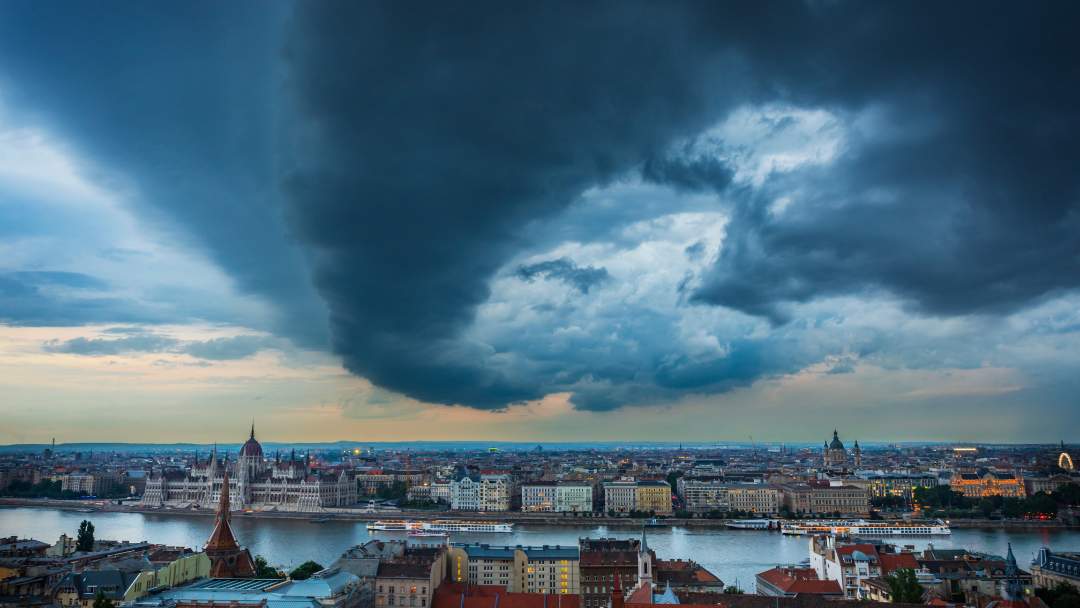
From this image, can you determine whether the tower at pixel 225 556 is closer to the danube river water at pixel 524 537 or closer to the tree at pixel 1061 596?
the danube river water at pixel 524 537

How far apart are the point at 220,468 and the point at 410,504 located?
25950mm

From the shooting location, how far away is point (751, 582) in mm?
38125

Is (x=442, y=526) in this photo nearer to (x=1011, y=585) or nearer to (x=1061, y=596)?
(x=1011, y=585)

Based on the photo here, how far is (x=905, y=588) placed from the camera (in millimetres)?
26484

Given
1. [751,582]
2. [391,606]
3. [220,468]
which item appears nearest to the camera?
[391,606]

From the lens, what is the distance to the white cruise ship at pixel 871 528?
66.4 metres

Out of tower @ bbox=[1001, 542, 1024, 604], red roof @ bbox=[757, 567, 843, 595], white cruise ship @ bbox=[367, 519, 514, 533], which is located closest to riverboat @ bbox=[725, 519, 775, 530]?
white cruise ship @ bbox=[367, 519, 514, 533]

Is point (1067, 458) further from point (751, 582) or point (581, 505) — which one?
point (751, 582)

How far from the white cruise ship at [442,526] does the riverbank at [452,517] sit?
3.99 metres

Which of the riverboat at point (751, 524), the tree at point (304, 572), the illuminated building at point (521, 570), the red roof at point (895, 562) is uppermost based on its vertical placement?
the red roof at point (895, 562)

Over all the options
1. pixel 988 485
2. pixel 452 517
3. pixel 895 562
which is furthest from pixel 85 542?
pixel 988 485

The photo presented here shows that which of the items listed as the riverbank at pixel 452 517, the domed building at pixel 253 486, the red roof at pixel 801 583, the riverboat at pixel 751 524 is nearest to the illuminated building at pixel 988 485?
the riverbank at pixel 452 517

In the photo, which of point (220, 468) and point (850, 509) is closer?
point (850, 509)

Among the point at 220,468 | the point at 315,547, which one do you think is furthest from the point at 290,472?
the point at 315,547
